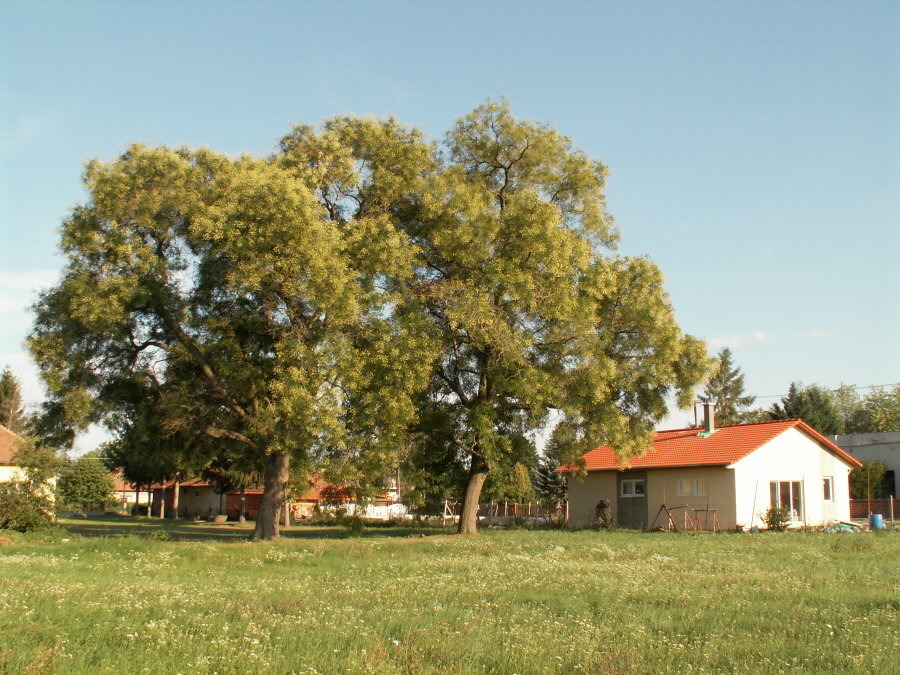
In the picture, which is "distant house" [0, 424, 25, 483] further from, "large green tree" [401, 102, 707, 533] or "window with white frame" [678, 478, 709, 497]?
"window with white frame" [678, 478, 709, 497]

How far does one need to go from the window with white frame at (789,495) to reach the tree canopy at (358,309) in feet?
26.4

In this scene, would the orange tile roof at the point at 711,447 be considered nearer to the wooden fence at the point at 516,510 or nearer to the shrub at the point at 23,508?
the wooden fence at the point at 516,510

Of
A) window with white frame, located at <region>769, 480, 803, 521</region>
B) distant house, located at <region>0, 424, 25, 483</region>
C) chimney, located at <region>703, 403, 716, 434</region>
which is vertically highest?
chimney, located at <region>703, 403, 716, 434</region>

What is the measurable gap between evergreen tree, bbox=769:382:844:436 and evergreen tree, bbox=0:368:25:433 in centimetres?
7426

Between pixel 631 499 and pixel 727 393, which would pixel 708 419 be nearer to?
pixel 631 499

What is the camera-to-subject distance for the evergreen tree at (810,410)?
72.8m

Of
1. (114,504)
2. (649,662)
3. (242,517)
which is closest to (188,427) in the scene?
(649,662)

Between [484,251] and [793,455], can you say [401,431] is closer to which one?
[484,251]

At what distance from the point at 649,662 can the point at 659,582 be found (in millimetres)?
7119

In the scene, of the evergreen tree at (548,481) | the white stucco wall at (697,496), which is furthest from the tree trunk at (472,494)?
the evergreen tree at (548,481)

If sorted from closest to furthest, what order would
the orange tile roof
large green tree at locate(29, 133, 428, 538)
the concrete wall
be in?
large green tree at locate(29, 133, 428, 538), the orange tile roof, the concrete wall

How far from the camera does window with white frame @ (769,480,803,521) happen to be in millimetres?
37750

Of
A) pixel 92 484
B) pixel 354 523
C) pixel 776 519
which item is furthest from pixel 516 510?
pixel 92 484

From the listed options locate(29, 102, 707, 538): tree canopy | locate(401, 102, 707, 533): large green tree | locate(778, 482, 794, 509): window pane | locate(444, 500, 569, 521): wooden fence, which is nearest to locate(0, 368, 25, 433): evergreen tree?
locate(444, 500, 569, 521): wooden fence
